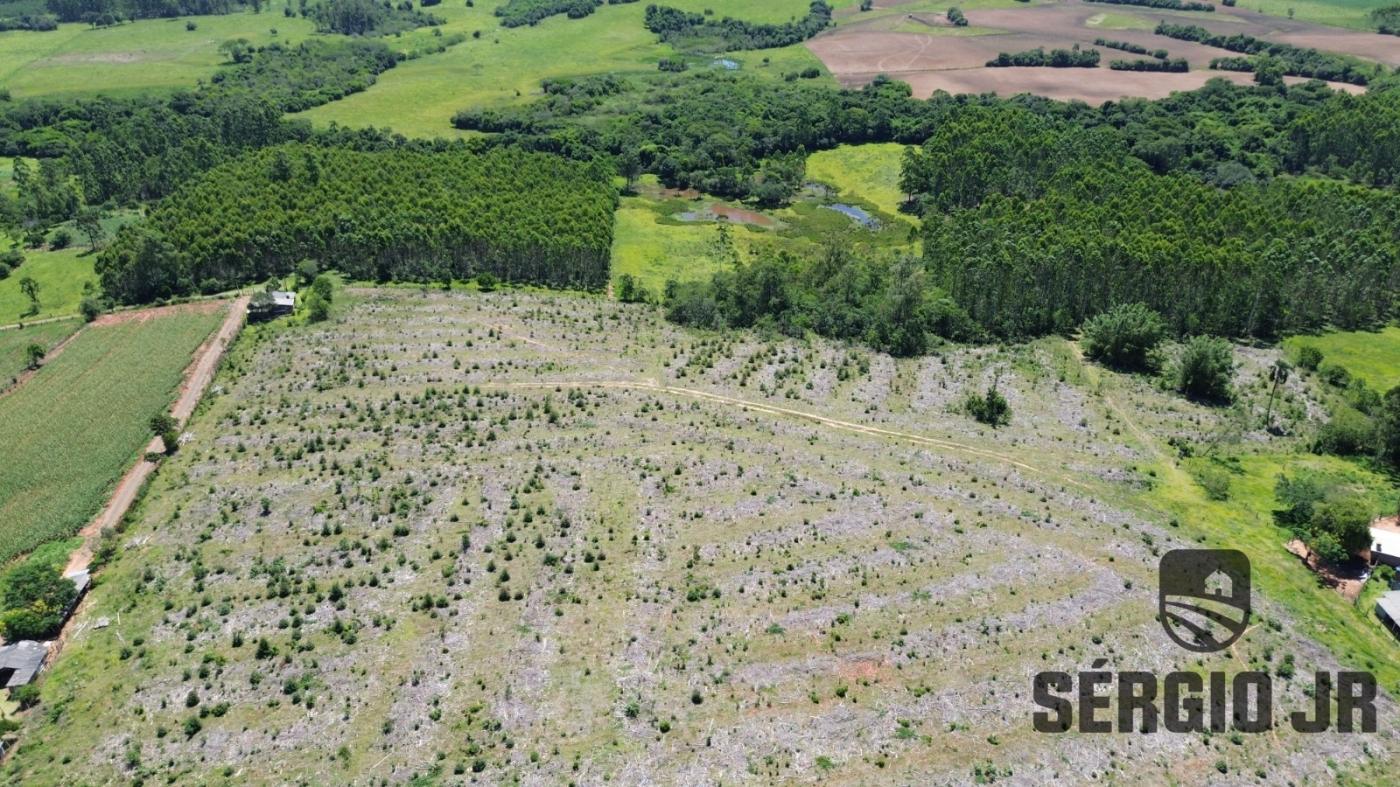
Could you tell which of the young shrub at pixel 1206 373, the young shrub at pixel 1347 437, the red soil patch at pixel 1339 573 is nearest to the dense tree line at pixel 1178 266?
the young shrub at pixel 1206 373

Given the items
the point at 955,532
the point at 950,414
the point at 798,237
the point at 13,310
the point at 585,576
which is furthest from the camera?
the point at 798,237

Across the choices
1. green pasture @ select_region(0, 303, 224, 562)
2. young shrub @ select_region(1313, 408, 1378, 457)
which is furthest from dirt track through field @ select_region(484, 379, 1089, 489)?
green pasture @ select_region(0, 303, 224, 562)

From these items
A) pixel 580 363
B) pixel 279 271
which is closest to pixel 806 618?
pixel 580 363

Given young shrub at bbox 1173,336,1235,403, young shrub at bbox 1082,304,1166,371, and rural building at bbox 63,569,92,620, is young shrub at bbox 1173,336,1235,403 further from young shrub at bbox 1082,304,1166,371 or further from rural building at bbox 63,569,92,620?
rural building at bbox 63,569,92,620

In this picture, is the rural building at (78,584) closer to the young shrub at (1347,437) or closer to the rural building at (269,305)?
the rural building at (269,305)

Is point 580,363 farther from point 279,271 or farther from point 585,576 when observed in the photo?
point 279,271
